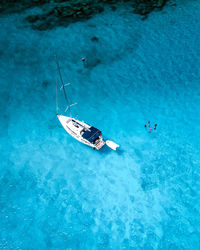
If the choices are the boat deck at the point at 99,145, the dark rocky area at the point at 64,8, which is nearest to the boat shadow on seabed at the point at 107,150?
the boat deck at the point at 99,145

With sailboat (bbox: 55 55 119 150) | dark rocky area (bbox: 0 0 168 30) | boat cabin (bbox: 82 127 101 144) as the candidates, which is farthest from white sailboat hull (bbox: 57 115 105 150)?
dark rocky area (bbox: 0 0 168 30)

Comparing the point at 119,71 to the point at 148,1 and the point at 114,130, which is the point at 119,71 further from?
the point at 148,1

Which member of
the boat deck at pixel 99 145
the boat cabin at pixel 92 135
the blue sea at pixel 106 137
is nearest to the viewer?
the blue sea at pixel 106 137

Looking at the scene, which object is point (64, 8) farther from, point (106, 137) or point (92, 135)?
point (92, 135)

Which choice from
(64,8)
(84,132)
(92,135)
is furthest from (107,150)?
(64,8)

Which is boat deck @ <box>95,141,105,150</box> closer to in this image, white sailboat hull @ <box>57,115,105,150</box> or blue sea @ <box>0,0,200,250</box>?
white sailboat hull @ <box>57,115,105,150</box>

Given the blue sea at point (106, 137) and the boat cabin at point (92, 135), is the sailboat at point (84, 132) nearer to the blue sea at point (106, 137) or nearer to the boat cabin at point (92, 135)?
the boat cabin at point (92, 135)
